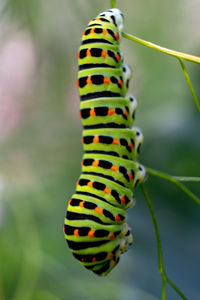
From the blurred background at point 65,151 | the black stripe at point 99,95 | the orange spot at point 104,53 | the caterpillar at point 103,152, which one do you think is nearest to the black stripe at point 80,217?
the caterpillar at point 103,152

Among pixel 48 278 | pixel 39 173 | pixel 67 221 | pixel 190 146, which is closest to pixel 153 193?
pixel 190 146

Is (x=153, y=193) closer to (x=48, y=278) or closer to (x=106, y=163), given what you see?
(x=48, y=278)

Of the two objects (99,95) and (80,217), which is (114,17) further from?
(80,217)

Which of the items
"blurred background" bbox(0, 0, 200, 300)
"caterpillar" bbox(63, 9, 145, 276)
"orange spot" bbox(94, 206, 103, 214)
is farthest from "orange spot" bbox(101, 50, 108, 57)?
"blurred background" bbox(0, 0, 200, 300)

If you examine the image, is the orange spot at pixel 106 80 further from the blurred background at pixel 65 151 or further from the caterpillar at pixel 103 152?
the blurred background at pixel 65 151

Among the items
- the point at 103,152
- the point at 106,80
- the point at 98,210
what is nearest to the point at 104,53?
the point at 106,80
